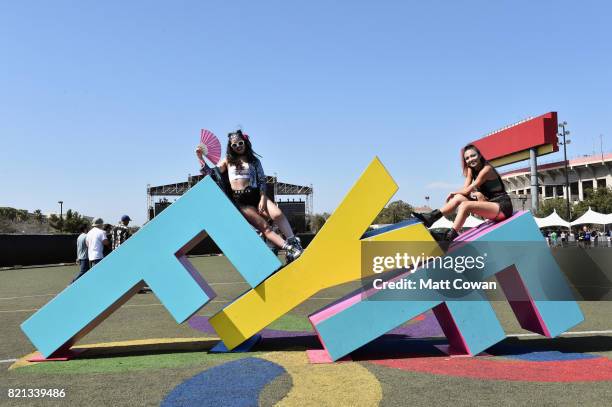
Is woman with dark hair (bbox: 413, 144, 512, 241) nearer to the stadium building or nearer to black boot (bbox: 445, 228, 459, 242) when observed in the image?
black boot (bbox: 445, 228, 459, 242)

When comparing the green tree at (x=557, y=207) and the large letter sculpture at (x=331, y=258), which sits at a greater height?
the large letter sculpture at (x=331, y=258)

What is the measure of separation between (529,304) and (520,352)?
0.64m


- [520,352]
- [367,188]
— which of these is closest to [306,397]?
[367,188]

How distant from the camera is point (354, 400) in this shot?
4141mm

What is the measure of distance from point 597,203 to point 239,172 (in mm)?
64718

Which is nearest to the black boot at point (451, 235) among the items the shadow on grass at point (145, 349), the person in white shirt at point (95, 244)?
the shadow on grass at point (145, 349)

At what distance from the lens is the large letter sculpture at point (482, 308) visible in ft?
18.0

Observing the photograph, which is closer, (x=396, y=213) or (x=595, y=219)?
(x=595, y=219)

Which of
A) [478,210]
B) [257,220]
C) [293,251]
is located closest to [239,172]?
[257,220]

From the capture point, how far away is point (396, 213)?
93.4m

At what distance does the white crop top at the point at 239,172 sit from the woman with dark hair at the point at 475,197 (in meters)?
2.28

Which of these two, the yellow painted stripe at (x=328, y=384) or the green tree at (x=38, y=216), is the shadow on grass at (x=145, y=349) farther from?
the green tree at (x=38, y=216)

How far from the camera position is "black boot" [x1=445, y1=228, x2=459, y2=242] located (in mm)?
6051

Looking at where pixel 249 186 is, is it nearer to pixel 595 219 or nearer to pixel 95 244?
pixel 95 244
